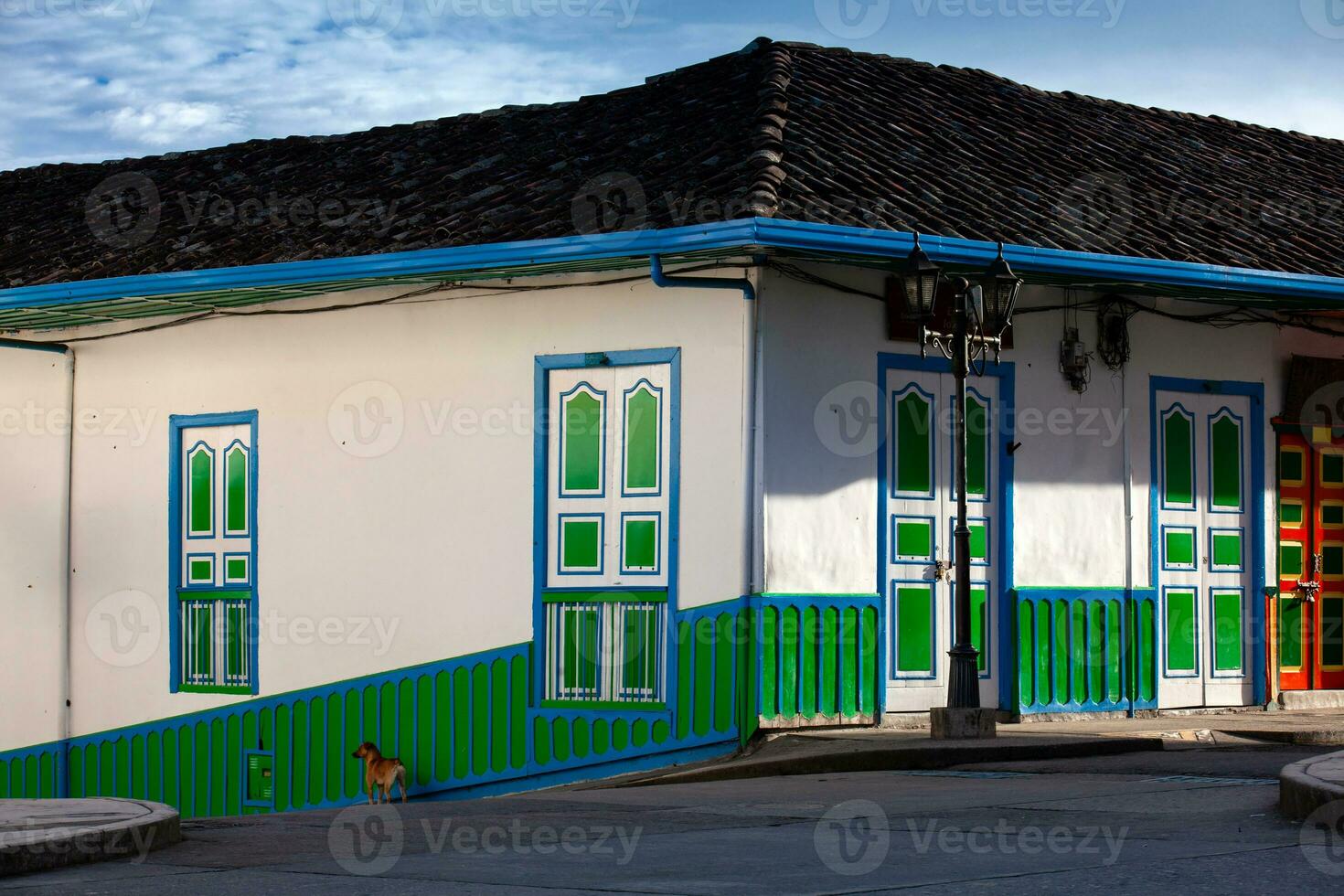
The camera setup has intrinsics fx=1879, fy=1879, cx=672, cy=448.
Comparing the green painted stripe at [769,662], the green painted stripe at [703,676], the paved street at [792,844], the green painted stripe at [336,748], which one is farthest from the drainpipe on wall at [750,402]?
the green painted stripe at [336,748]

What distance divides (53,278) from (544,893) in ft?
33.4

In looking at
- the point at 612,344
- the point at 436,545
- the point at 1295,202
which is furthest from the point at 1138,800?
the point at 1295,202

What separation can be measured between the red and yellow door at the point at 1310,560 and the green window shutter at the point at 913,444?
11.2 feet

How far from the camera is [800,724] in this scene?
1205cm

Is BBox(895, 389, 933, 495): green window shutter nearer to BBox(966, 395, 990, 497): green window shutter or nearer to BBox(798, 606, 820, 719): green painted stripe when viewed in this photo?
BBox(966, 395, 990, 497): green window shutter

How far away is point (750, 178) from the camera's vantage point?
12.1 metres

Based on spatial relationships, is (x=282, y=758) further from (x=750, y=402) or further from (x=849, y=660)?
(x=750, y=402)

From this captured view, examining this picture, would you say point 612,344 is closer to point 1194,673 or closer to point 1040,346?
point 1040,346

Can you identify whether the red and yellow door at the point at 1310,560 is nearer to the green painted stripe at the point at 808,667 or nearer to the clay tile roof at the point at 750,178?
the clay tile roof at the point at 750,178
